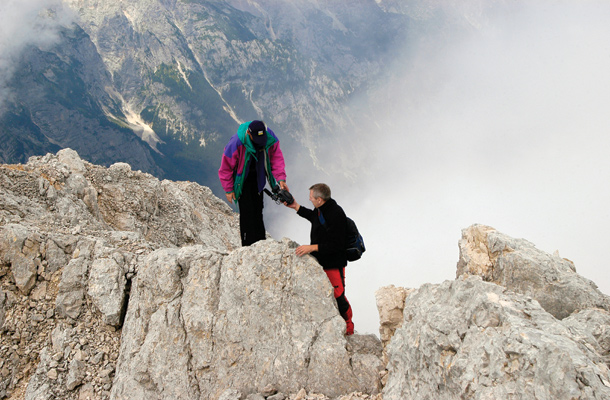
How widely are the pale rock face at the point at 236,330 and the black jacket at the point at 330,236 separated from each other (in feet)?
1.52

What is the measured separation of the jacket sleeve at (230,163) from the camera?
10.9 meters

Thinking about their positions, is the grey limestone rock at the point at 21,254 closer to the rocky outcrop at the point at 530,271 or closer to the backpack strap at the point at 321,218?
the backpack strap at the point at 321,218

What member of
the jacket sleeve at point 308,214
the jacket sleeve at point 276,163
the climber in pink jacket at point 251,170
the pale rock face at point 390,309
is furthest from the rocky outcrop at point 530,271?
the jacket sleeve at point 276,163

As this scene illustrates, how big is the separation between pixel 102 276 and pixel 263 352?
6.17 metres

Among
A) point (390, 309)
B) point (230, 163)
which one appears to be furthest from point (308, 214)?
point (390, 309)

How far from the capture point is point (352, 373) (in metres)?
8.77

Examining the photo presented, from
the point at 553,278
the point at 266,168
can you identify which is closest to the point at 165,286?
the point at 266,168

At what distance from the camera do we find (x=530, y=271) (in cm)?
948

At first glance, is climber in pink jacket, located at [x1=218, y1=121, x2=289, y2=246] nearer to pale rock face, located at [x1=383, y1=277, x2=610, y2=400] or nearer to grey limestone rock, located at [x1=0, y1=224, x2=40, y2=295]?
pale rock face, located at [x1=383, y1=277, x2=610, y2=400]

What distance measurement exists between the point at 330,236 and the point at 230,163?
13.4 ft

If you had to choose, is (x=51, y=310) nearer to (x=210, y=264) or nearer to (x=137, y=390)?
(x=137, y=390)

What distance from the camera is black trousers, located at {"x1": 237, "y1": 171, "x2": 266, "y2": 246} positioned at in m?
11.9

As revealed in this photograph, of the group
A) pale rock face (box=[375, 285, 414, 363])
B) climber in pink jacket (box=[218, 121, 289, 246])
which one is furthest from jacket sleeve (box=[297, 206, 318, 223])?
pale rock face (box=[375, 285, 414, 363])

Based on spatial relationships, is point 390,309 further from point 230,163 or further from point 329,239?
point 230,163
